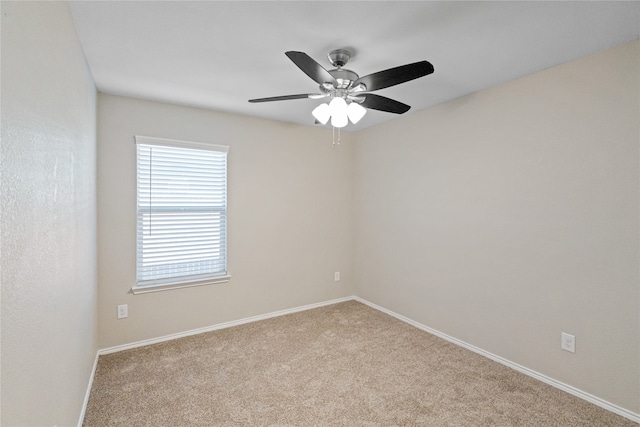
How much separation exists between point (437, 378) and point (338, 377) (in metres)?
0.79

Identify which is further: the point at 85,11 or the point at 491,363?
the point at 491,363

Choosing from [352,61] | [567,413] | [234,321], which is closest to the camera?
[567,413]

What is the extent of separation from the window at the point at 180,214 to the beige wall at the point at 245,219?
0.08m

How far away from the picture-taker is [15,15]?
939mm

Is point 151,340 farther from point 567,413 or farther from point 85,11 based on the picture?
point 567,413

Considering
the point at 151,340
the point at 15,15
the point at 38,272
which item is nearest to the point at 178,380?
the point at 151,340

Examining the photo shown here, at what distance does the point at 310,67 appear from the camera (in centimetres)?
174

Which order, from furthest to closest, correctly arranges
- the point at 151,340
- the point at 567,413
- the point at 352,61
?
1. the point at 151,340
2. the point at 352,61
3. the point at 567,413

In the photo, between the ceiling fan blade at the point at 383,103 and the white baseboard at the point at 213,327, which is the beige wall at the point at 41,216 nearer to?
the white baseboard at the point at 213,327

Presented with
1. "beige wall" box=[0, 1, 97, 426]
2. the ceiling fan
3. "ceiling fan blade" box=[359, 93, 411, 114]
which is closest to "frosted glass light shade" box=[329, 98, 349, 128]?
the ceiling fan

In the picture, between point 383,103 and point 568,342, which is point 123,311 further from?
point 568,342

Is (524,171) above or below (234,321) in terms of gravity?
above

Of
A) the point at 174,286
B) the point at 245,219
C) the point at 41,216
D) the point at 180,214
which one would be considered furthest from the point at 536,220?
the point at 174,286

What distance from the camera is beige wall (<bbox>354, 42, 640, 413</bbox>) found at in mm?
2092
